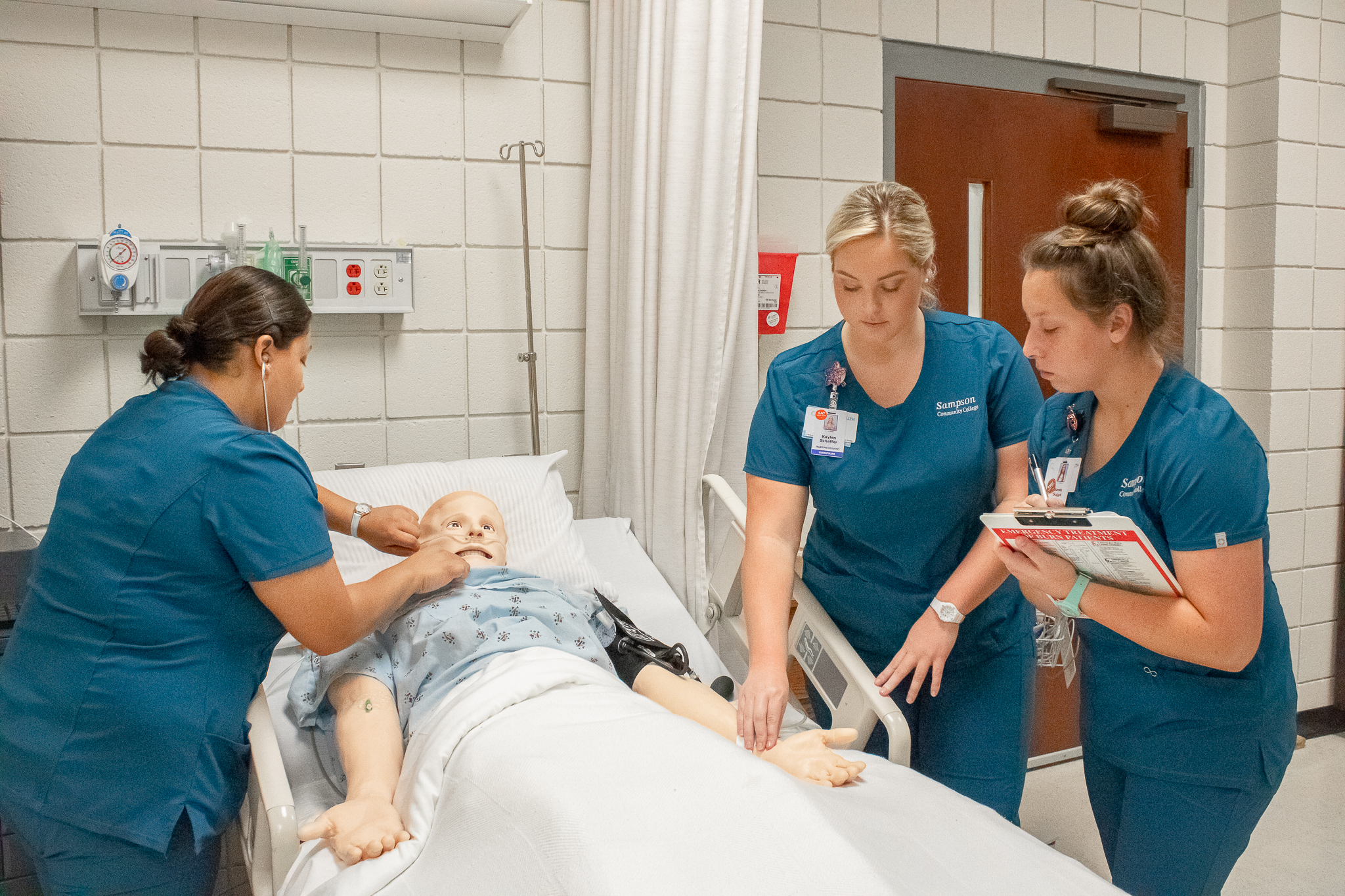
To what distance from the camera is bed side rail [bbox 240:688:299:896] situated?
4.13 feet

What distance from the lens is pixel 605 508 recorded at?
8.17 feet

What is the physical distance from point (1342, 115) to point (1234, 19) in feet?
1.60

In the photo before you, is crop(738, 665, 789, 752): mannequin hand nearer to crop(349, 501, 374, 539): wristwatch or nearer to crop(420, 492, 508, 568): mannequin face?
crop(420, 492, 508, 568): mannequin face

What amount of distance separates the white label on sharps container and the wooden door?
0.56m

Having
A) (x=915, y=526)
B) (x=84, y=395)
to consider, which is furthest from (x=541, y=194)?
(x=915, y=526)

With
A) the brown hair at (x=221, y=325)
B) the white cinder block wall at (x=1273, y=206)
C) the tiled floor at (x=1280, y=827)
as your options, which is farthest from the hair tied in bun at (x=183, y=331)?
the tiled floor at (x=1280, y=827)

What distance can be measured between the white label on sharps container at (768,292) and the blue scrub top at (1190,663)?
1266 millimetres

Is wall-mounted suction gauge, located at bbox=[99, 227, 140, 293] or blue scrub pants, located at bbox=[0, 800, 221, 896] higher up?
wall-mounted suction gauge, located at bbox=[99, 227, 140, 293]

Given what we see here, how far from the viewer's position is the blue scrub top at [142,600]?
1.28 metres

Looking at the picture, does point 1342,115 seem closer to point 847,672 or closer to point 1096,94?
point 1096,94

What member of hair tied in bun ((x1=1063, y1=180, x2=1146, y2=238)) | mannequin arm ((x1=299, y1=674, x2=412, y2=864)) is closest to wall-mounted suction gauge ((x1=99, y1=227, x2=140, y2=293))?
mannequin arm ((x1=299, y1=674, x2=412, y2=864))

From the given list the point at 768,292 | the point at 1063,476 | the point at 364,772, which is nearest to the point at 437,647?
the point at 364,772

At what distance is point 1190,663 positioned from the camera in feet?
4.37

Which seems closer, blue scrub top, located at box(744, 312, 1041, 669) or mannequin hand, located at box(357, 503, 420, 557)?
blue scrub top, located at box(744, 312, 1041, 669)
